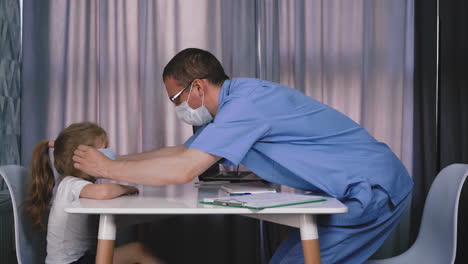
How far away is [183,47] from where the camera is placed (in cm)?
267

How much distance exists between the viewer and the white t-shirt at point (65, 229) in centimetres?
151

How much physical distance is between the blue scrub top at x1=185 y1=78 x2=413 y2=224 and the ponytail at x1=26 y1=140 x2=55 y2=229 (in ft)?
2.02

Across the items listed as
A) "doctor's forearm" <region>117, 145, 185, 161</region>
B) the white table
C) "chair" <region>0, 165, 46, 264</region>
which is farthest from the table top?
"doctor's forearm" <region>117, 145, 185, 161</region>

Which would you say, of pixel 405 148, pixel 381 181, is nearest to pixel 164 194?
pixel 381 181

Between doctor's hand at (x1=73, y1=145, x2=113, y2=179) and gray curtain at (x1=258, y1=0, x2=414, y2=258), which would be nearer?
doctor's hand at (x1=73, y1=145, x2=113, y2=179)

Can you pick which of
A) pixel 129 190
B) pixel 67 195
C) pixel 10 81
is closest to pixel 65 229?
pixel 67 195

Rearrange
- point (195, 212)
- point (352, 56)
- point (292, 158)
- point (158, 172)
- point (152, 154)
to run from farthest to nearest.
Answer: point (352, 56), point (152, 154), point (292, 158), point (158, 172), point (195, 212)

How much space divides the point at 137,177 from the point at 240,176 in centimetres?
83

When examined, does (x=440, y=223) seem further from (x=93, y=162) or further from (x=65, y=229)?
(x=65, y=229)

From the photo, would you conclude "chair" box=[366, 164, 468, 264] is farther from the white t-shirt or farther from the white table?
the white t-shirt

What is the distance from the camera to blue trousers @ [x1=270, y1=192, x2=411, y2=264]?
137 centimetres

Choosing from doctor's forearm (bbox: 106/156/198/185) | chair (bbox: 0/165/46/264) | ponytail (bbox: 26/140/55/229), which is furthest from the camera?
ponytail (bbox: 26/140/55/229)

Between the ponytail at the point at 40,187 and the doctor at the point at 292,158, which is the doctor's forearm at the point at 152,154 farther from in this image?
the doctor at the point at 292,158

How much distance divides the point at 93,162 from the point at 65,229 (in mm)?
296
